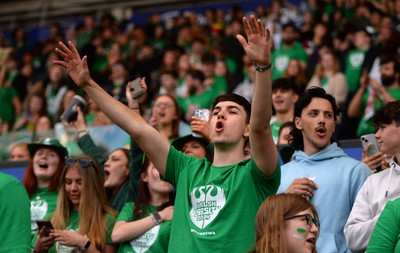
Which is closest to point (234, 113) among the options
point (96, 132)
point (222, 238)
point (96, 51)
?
point (222, 238)

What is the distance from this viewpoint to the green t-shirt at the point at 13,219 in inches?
204

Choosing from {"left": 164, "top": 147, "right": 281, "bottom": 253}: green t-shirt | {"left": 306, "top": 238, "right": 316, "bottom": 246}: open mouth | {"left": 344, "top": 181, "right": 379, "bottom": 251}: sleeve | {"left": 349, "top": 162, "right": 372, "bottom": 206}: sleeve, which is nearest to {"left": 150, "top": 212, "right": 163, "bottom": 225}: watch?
{"left": 164, "top": 147, "right": 281, "bottom": 253}: green t-shirt

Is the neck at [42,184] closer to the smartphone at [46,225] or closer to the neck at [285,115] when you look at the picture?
the smartphone at [46,225]

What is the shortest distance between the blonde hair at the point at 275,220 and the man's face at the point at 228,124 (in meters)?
0.82

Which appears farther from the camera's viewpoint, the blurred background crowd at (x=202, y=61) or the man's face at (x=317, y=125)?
the blurred background crowd at (x=202, y=61)

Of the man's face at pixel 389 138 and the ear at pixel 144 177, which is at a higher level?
the man's face at pixel 389 138

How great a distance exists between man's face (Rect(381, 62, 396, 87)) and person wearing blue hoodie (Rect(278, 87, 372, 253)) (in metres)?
2.94

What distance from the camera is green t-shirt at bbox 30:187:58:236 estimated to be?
7.43 meters

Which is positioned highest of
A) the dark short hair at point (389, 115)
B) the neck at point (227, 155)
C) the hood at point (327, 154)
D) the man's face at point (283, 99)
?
the man's face at point (283, 99)

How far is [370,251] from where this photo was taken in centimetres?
497

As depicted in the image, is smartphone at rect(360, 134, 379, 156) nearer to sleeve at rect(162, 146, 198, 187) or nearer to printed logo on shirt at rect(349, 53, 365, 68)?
sleeve at rect(162, 146, 198, 187)

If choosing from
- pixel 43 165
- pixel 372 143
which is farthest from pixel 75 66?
pixel 43 165

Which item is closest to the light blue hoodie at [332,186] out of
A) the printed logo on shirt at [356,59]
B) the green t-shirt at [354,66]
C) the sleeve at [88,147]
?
the sleeve at [88,147]

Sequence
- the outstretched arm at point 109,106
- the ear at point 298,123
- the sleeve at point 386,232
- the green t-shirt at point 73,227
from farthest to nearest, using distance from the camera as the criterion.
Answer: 1. the green t-shirt at point 73,227
2. the ear at point 298,123
3. the outstretched arm at point 109,106
4. the sleeve at point 386,232
